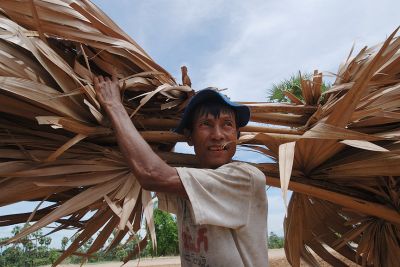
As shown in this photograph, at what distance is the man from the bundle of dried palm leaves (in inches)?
3.3

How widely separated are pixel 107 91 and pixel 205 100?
0.30m

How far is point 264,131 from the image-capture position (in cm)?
160

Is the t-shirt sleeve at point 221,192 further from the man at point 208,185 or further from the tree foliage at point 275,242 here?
the tree foliage at point 275,242

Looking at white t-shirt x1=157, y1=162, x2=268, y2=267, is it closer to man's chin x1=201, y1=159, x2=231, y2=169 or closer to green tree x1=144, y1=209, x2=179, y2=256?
man's chin x1=201, y1=159, x2=231, y2=169

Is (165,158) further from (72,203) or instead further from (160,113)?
(72,203)

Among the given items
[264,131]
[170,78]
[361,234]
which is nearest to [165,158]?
[170,78]

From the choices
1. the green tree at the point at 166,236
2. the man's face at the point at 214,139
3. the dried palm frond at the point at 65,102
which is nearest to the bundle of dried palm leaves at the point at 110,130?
the dried palm frond at the point at 65,102

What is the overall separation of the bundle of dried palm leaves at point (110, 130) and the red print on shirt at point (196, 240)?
4.4 inches

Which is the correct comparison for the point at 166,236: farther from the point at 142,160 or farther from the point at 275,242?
the point at 142,160

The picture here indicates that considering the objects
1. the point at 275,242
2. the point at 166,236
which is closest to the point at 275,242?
the point at 275,242

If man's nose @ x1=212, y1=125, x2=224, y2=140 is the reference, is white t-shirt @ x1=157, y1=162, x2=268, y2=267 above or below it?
below

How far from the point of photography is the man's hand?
1.32m

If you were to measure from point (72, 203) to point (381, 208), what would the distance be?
44.6 inches

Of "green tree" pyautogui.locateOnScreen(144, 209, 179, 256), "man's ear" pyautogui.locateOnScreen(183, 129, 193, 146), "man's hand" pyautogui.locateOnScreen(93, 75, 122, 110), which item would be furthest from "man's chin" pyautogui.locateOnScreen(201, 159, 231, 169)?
"green tree" pyautogui.locateOnScreen(144, 209, 179, 256)
